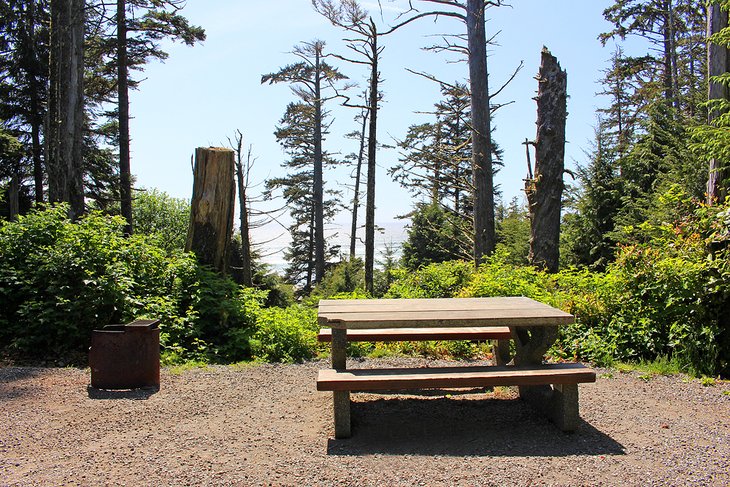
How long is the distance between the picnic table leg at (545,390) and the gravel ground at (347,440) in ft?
0.34

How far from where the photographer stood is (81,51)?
13125 mm

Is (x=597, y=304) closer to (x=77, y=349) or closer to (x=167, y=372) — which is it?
(x=167, y=372)

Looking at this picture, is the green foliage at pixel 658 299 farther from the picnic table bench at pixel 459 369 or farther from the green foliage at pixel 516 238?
the green foliage at pixel 516 238

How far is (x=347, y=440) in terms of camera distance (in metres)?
4.05

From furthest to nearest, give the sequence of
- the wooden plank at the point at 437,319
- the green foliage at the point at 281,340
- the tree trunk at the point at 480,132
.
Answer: the tree trunk at the point at 480,132 < the green foliage at the point at 281,340 < the wooden plank at the point at 437,319

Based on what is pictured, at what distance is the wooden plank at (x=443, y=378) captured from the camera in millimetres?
3930

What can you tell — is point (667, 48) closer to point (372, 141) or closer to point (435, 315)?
point (372, 141)

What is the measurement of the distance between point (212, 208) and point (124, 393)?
3.87 m

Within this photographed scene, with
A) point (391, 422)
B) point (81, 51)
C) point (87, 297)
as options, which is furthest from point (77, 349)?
point (81, 51)

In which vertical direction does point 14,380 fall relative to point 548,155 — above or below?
below

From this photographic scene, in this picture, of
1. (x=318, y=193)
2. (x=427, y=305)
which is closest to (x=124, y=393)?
(x=427, y=305)

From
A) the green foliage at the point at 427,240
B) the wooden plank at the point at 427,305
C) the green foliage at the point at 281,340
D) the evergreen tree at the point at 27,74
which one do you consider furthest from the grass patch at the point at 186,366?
the evergreen tree at the point at 27,74

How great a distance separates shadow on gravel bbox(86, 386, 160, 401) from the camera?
502 centimetres

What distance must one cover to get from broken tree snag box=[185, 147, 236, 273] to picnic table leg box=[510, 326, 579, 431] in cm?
490
